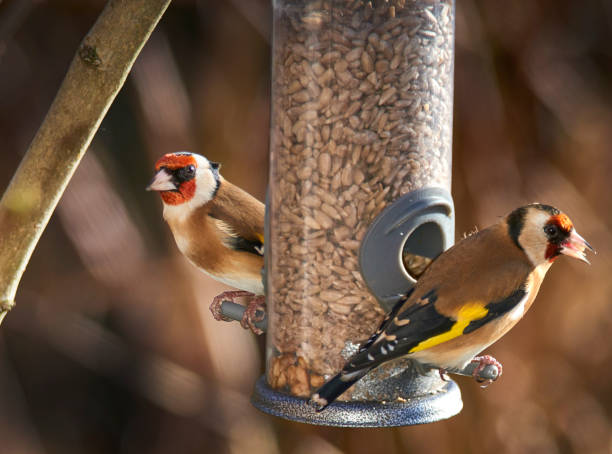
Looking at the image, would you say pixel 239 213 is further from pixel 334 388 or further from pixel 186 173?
pixel 334 388

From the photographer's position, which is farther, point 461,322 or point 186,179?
point 186,179

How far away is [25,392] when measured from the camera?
517cm

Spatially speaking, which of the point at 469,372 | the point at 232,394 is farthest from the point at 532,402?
the point at 469,372

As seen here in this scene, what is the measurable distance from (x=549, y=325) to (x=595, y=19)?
1.76m

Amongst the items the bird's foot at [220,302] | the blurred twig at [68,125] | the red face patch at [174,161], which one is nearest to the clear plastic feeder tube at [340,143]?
the bird's foot at [220,302]

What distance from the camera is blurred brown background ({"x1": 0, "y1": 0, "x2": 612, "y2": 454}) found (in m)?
4.72

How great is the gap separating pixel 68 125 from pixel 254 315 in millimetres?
1024

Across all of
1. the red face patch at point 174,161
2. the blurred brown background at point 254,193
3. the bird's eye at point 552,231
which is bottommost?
the blurred brown background at point 254,193

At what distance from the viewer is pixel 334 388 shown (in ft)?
7.42

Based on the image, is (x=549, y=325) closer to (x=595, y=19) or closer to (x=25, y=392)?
(x=595, y=19)

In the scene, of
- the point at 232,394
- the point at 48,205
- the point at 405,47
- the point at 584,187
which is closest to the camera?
the point at 48,205

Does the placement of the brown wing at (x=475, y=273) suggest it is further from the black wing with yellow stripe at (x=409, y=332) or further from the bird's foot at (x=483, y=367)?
the bird's foot at (x=483, y=367)

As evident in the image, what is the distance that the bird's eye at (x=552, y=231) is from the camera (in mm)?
2416

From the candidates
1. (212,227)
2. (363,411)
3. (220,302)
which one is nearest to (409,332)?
(363,411)
